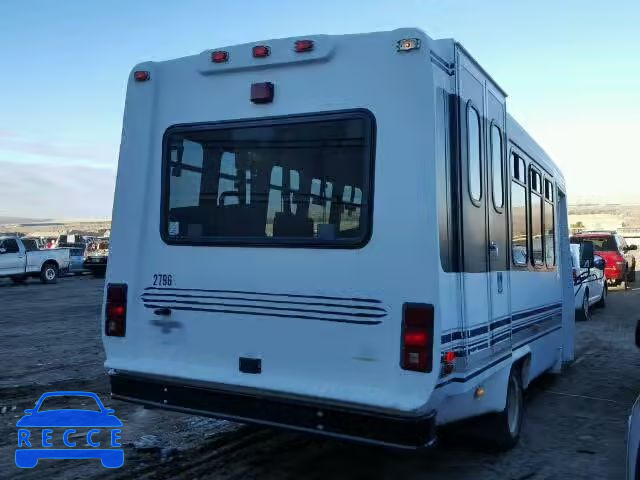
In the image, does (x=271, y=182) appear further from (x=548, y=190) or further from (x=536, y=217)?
(x=548, y=190)

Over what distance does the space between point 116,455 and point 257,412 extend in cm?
179

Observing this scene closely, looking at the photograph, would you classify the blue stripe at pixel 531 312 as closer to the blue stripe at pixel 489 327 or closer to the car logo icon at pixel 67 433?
the blue stripe at pixel 489 327

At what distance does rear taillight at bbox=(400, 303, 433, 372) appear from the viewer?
3859mm

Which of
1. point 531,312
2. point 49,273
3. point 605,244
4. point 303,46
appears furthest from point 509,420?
point 49,273

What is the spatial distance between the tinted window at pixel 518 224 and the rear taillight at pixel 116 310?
3.29 metres

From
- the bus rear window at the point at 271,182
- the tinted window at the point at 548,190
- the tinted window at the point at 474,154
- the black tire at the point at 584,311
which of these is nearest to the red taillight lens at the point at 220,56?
the bus rear window at the point at 271,182

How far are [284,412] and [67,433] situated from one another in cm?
286

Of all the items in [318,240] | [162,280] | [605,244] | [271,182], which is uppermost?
[605,244]

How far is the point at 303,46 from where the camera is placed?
440 centimetres

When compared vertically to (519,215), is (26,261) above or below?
above

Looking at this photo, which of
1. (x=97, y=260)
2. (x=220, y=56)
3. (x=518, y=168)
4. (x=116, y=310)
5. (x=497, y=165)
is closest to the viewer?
(x=220, y=56)

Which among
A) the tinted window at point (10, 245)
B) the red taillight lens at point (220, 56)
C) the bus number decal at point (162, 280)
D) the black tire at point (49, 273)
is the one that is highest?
the red taillight lens at point (220, 56)

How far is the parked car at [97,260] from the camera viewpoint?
3036 cm

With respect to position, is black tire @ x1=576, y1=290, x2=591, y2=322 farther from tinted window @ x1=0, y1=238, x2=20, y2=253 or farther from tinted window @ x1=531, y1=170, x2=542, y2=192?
tinted window @ x1=0, y1=238, x2=20, y2=253
